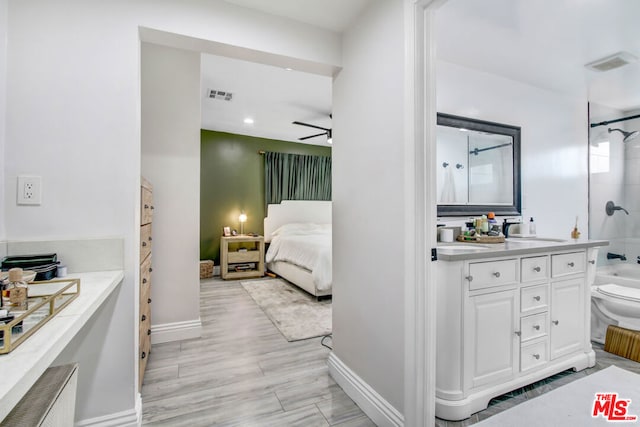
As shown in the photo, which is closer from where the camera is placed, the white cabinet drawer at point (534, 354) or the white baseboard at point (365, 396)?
the white baseboard at point (365, 396)

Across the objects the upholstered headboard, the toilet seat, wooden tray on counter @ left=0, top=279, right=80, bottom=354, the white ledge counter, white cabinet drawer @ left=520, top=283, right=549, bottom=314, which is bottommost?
the toilet seat

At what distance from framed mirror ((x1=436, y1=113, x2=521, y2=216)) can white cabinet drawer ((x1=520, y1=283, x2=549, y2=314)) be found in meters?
0.86

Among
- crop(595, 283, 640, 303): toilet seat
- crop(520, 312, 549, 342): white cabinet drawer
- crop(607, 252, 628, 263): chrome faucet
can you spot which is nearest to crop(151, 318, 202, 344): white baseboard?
crop(520, 312, 549, 342): white cabinet drawer

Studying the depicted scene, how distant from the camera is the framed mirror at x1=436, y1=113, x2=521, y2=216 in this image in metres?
2.66

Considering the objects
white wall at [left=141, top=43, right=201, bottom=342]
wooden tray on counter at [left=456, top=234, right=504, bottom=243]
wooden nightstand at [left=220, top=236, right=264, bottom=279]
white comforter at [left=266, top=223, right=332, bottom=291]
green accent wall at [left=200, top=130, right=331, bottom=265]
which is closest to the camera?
wooden tray on counter at [left=456, top=234, right=504, bottom=243]

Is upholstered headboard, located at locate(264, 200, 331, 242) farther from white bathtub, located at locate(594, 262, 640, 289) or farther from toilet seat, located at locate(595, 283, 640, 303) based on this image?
toilet seat, located at locate(595, 283, 640, 303)

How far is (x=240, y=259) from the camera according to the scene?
17.0 feet

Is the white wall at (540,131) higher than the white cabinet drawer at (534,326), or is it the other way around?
the white wall at (540,131)

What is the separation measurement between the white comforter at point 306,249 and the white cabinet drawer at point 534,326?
2.18m

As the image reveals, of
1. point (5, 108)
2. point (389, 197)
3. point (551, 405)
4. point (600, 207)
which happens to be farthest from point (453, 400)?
point (600, 207)

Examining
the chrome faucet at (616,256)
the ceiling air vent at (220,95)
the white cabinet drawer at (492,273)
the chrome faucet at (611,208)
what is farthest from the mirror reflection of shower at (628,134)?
the ceiling air vent at (220,95)

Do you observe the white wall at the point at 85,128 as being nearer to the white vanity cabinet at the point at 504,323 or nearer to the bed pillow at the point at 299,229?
the white vanity cabinet at the point at 504,323

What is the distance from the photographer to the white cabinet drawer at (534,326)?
1911 mm

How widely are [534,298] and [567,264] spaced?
0.40m
